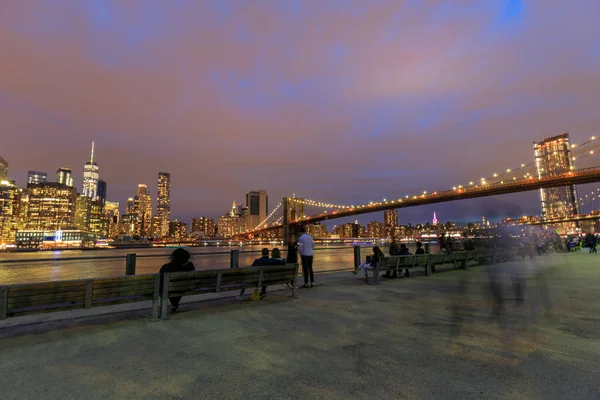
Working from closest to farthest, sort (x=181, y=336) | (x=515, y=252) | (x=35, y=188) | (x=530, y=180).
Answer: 1. (x=181, y=336)
2. (x=515, y=252)
3. (x=530, y=180)
4. (x=35, y=188)

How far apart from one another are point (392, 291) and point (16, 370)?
7.16m

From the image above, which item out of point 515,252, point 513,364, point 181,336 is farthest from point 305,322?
point 515,252

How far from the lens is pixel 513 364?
3.60 m

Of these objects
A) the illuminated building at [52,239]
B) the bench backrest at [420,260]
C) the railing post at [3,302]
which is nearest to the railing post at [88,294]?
the railing post at [3,302]

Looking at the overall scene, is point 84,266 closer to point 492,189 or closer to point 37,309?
point 37,309

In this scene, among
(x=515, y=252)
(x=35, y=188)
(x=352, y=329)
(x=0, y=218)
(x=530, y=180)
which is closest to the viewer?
(x=352, y=329)

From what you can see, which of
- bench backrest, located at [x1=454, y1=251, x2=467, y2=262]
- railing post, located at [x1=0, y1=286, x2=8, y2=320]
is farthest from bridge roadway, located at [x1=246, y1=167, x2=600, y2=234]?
railing post, located at [x1=0, y1=286, x2=8, y2=320]

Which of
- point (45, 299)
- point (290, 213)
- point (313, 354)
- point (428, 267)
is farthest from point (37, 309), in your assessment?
point (290, 213)

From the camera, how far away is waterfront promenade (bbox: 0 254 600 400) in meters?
3.04

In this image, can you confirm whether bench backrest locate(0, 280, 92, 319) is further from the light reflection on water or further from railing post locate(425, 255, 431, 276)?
railing post locate(425, 255, 431, 276)

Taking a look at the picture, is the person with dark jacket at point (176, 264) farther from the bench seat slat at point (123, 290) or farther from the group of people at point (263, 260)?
the bench seat slat at point (123, 290)

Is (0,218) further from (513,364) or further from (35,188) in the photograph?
(513,364)

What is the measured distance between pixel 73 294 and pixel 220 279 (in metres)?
2.34

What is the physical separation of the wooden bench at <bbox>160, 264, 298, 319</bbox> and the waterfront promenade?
1.34ft
